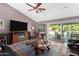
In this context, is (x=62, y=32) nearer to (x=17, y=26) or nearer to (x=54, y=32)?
(x=54, y=32)

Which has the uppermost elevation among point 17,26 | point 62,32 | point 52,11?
point 52,11

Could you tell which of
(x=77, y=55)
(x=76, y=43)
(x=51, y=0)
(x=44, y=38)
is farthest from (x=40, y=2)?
(x=77, y=55)

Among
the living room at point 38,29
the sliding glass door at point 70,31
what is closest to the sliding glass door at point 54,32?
the living room at point 38,29

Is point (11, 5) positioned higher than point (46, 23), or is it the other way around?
point (11, 5)

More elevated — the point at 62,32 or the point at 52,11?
the point at 52,11

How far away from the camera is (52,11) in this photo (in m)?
2.43

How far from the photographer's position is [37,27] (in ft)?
8.15

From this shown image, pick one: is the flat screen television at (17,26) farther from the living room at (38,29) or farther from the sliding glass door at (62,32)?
the sliding glass door at (62,32)

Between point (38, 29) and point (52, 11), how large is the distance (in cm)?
45

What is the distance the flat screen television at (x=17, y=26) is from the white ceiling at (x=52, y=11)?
21cm

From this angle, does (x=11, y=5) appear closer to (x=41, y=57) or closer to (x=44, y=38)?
(x=44, y=38)


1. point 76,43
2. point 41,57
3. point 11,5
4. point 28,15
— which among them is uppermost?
point 11,5

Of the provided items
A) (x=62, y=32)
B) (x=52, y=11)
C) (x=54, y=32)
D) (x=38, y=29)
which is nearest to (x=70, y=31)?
(x=62, y=32)

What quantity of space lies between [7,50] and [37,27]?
729 mm
